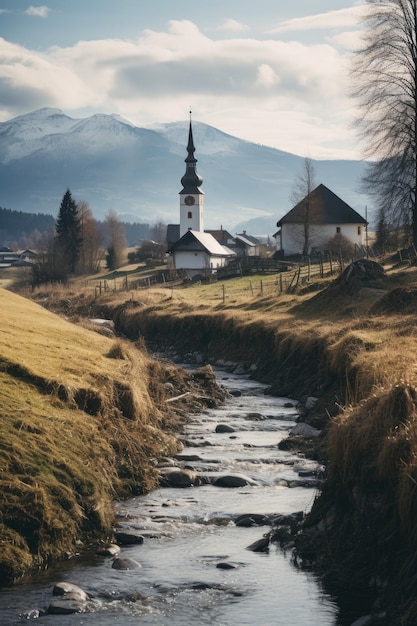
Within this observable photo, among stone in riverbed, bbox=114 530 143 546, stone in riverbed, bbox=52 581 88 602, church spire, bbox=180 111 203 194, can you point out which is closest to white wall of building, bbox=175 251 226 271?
church spire, bbox=180 111 203 194

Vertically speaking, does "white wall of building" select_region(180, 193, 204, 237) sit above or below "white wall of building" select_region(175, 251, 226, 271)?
above

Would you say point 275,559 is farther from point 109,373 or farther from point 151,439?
point 109,373

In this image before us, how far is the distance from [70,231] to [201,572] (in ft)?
414

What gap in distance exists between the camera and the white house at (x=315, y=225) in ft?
352

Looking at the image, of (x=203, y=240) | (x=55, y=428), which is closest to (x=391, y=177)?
(x=55, y=428)

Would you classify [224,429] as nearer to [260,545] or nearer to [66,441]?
[66,441]

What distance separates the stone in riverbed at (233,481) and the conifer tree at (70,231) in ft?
378

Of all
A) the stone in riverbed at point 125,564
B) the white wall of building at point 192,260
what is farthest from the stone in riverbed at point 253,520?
the white wall of building at point 192,260

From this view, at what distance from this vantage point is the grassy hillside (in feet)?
55.9

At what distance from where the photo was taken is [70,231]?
460 ft

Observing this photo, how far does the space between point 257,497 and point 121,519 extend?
311 cm

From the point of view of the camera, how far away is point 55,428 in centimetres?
2103

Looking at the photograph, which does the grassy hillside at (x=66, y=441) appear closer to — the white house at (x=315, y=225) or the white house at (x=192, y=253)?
the white house at (x=315, y=225)

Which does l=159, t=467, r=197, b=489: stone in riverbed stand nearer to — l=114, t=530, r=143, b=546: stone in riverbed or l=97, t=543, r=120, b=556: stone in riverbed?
l=114, t=530, r=143, b=546: stone in riverbed
